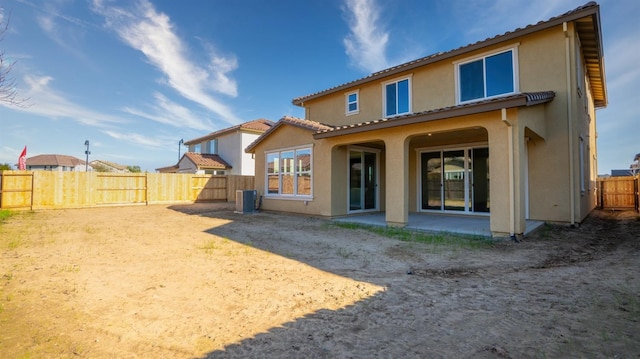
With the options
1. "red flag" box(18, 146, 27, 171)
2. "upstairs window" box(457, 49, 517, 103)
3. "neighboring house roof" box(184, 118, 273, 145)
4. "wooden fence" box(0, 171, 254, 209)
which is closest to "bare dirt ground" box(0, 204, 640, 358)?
"upstairs window" box(457, 49, 517, 103)

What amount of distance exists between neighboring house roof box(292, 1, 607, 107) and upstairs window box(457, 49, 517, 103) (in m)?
0.49

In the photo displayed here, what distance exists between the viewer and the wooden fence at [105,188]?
1506cm

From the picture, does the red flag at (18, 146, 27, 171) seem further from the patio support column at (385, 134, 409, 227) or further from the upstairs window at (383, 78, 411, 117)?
the patio support column at (385, 134, 409, 227)

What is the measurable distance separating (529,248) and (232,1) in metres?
13.2

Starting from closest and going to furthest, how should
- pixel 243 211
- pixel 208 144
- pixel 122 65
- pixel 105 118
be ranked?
pixel 243 211 → pixel 122 65 → pixel 105 118 → pixel 208 144

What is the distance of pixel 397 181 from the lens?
9266 millimetres

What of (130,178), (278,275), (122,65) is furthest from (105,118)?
(278,275)

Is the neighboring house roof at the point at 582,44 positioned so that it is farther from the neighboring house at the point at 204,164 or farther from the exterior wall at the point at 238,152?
the neighboring house at the point at 204,164

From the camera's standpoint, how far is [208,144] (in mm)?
31594

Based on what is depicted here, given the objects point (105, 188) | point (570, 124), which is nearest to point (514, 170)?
point (570, 124)

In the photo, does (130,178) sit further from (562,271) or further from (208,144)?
(562,271)

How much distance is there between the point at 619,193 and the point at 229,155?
27.2 metres

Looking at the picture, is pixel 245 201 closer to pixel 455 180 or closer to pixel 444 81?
pixel 455 180

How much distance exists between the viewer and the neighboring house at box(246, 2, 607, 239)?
25.1 feet
